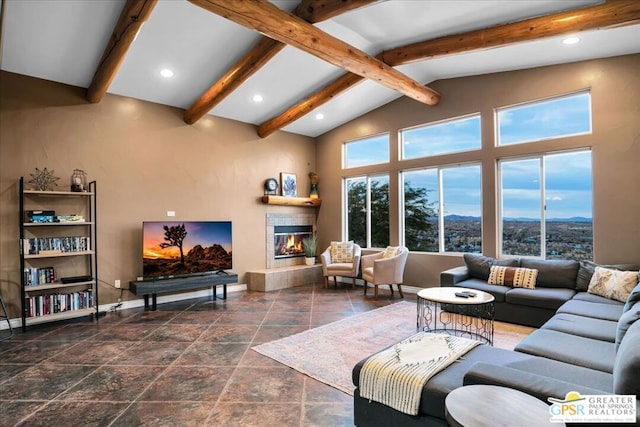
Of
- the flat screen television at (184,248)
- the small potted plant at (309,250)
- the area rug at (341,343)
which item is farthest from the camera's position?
the small potted plant at (309,250)

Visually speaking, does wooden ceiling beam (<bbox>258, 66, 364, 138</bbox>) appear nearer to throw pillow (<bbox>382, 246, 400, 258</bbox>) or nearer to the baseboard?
throw pillow (<bbox>382, 246, 400, 258</bbox>)

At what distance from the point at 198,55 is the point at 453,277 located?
471 centimetres

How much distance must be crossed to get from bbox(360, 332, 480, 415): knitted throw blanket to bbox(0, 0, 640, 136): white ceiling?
11.5 feet

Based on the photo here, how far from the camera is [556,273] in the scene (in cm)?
452

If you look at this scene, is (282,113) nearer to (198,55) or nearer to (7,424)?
(198,55)

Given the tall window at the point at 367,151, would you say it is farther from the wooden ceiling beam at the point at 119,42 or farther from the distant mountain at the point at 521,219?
the wooden ceiling beam at the point at 119,42

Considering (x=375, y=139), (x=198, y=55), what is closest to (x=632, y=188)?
(x=375, y=139)

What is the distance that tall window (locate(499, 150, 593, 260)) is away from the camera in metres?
4.82

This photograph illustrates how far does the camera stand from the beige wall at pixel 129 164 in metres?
4.52

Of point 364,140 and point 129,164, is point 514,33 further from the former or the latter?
point 129,164

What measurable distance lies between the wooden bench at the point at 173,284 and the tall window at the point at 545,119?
515cm

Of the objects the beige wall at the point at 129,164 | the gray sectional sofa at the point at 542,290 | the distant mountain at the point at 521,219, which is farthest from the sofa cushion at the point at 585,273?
the beige wall at the point at 129,164

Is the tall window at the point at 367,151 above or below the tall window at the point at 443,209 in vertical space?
above

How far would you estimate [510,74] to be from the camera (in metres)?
5.34
